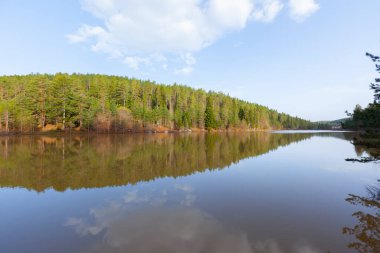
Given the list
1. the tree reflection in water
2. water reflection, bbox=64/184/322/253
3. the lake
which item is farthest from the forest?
the tree reflection in water

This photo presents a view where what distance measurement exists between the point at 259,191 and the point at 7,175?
666 inches

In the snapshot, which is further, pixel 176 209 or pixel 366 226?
pixel 176 209

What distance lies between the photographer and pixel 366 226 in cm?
817

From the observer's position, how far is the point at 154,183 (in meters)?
14.4

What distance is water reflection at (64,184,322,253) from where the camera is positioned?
267 inches

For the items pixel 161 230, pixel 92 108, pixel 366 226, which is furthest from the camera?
pixel 92 108

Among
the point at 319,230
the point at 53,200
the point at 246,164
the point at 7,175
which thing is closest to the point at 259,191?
the point at 319,230

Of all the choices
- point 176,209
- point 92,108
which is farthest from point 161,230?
point 92,108

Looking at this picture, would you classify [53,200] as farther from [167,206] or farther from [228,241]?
[228,241]

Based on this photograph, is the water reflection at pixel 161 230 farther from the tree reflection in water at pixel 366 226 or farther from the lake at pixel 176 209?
the tree reflection in water at pixel 366 226

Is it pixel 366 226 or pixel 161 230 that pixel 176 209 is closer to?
pixel 161 230

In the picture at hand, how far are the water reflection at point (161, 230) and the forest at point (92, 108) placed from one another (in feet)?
215

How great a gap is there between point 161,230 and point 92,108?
7113cm

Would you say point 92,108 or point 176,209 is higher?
point 92,108
